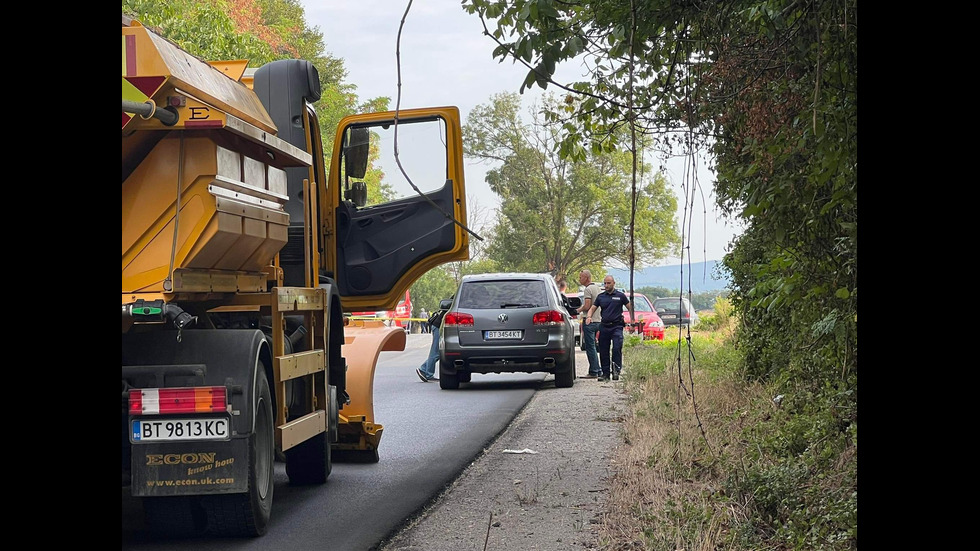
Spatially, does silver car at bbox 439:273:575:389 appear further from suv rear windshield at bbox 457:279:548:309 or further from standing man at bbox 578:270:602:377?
standing man at bbox 578:270:602:377

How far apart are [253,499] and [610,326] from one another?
12.4 meters

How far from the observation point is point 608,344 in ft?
60.6

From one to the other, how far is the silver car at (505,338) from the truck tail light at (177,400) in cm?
1113

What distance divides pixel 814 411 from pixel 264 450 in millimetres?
4238

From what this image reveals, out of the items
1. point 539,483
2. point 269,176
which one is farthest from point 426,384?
point 269,176

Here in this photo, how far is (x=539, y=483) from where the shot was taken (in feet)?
26.9

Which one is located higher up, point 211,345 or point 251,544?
point 211,345

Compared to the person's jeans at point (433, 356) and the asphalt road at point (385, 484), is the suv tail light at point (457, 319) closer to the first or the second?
the person's jeans at point (433, 356)

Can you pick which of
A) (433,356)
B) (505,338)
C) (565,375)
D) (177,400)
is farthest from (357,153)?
→ (433,356)

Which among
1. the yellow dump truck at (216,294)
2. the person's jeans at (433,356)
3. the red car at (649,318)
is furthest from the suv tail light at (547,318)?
the red car at (649,318)
